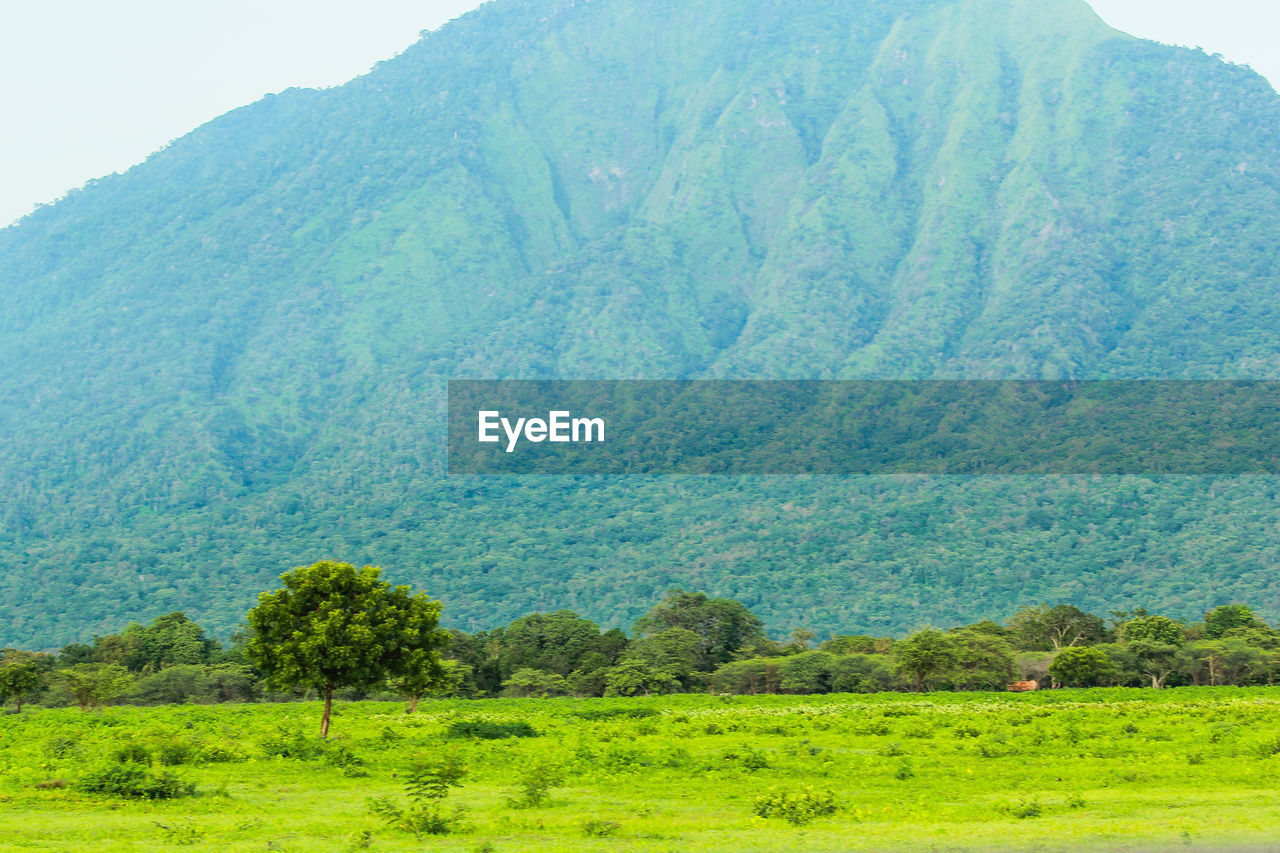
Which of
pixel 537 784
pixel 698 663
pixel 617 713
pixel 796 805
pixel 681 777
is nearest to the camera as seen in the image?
pixel 796 805

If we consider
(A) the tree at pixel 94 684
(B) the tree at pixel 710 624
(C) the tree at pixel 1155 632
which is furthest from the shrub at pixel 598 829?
(B) the tree at pixel 710 624

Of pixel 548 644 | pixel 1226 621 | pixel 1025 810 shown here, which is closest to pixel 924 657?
pixel 548 644

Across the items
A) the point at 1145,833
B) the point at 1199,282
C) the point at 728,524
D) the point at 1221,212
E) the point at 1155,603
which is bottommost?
the point at 1145,833

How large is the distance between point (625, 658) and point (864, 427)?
109 meters

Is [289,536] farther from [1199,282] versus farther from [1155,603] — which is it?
[1199,282]

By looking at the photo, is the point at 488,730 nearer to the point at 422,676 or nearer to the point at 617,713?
the point at 422,676

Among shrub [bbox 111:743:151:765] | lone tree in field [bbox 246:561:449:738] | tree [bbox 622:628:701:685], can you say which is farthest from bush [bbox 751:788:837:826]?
tree [bbox 622:628:701:685]

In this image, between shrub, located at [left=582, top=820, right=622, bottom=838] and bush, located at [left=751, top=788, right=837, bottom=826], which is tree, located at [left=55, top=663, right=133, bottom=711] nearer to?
shrub, located at [left=582, top=820, right=622, bottom=838]

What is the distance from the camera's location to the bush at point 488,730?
37.6 meters

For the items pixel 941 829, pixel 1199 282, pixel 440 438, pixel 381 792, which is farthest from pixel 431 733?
pixel 1199 282

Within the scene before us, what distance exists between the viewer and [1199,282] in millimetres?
186500

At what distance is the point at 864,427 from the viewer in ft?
559

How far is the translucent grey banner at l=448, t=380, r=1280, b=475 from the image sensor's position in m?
150

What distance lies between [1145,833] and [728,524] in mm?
133302
